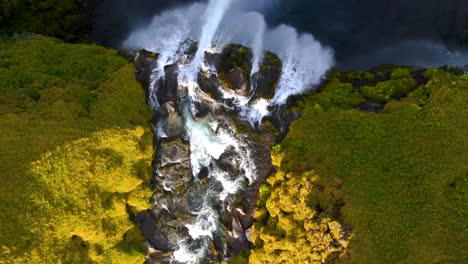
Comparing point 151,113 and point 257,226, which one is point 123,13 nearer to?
point 151,113

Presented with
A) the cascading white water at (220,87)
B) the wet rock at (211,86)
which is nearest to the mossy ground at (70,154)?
the cascading white water at (220,87)

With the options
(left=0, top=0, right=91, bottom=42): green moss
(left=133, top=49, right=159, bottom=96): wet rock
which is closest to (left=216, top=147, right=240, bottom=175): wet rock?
(left=133, top=49, right=159, bottom=96): wet rock

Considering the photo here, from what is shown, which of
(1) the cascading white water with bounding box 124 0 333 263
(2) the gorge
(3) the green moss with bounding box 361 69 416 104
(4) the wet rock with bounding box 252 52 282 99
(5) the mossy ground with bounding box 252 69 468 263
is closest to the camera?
(5) the mossy ground with bounding box 252 69 468 263

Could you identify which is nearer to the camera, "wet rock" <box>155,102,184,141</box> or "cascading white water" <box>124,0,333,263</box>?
"wet rock" <box>155,102,184,141</box>

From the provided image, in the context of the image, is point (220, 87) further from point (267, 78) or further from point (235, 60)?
point (267, 78)

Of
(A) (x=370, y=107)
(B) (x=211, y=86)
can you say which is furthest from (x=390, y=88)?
(B) (x=211, y=86)

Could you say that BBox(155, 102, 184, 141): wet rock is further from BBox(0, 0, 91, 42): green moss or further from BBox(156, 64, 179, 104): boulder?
BBox(0, 0, 91, 42): green moss
